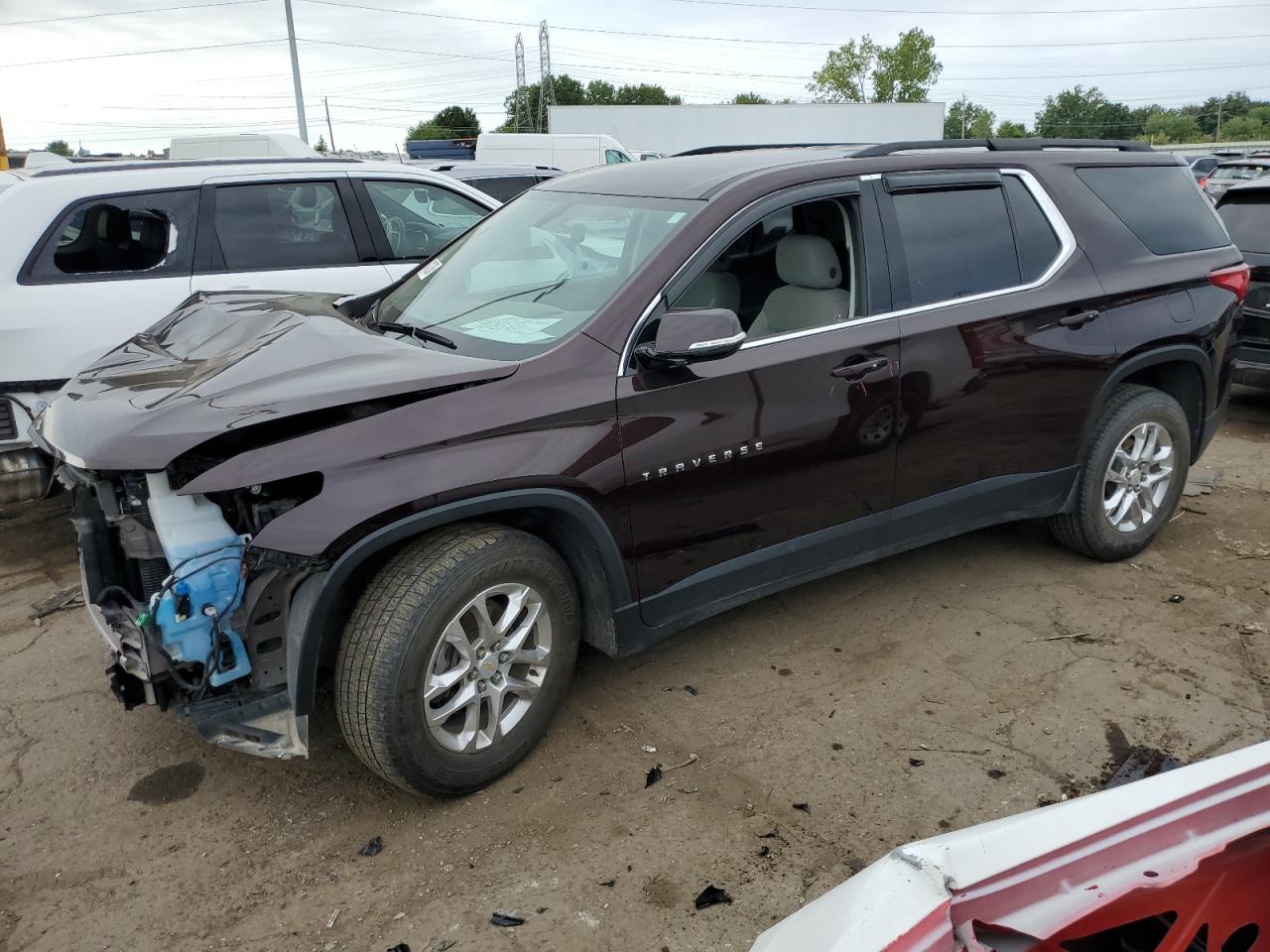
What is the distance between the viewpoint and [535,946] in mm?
2469

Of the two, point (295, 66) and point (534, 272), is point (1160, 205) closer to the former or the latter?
point (534, 272)

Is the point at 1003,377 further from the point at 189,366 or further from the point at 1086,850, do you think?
the point at 189,366

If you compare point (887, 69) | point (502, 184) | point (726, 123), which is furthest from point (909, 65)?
point (502, 184)

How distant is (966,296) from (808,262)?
0.65 meters

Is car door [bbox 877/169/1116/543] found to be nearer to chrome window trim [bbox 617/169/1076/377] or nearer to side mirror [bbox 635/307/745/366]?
chrome window trim [bbox 617/169/1076/377]

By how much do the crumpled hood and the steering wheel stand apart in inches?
99.4

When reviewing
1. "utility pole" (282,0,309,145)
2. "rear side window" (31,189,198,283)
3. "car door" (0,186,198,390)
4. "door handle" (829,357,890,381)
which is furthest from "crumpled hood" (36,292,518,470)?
"utility pole" (282,0,309,145)

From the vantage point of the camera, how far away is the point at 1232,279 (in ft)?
14.9

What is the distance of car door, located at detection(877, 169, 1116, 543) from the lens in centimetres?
367

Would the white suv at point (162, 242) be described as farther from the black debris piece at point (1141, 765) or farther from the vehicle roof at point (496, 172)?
the black debris piece at point (1141, 765)

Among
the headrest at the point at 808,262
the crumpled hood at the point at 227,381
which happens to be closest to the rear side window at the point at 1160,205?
the headrest at the point at 808,262

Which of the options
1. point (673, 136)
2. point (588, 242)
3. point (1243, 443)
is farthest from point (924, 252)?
point (673, 136)

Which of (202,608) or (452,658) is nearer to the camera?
(202,608)

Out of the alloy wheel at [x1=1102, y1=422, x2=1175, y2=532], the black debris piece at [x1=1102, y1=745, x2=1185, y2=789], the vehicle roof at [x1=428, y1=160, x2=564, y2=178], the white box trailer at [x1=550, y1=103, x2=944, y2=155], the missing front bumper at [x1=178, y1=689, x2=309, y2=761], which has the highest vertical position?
the white box trailer at [x1=550, y1=103, x2=944, y2=155]
